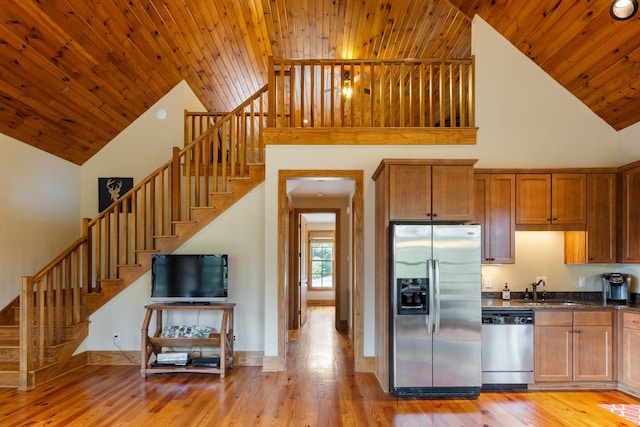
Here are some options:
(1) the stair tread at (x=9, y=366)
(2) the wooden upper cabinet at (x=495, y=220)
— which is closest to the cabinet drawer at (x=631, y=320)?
(2) the wooden upper cabinet at (x=495, y=220)

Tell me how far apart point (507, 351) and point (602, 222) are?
70.2 inches

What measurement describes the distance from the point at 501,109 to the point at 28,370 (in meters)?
5.86

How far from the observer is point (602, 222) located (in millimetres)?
4137

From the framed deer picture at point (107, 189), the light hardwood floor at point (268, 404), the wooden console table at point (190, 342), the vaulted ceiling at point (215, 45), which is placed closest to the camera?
the light hardwood floor at point (268, 404)

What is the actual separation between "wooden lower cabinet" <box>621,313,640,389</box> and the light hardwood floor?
182 millimetres

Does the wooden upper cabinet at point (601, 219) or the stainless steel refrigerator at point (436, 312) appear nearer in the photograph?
the stainless steel refrigerator at point (436, 312)

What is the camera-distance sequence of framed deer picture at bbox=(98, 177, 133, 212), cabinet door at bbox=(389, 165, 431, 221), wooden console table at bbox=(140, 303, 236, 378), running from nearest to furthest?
1. cabinet door at bbox=(389, 165, 431, 221)
2. wooden console table at bbox=(140, 303, 236, 378)
3. framed deer picture at bbox=(98, 177, 133, 212)

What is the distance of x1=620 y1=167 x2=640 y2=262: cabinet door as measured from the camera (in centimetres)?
392

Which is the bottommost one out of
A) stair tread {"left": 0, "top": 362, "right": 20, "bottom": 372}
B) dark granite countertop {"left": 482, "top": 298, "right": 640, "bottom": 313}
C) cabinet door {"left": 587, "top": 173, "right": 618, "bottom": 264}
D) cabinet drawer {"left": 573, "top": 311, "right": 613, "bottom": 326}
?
stair tread {"left": 0, "top": 362, "right": 20, "bottom": 372}

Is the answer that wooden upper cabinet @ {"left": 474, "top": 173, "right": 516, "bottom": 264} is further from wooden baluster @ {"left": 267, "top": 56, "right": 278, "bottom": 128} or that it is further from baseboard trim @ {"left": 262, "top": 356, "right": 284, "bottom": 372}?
baseboard trim @ {"left": 262, "top": 356, "right": 284, "bottom": 372}

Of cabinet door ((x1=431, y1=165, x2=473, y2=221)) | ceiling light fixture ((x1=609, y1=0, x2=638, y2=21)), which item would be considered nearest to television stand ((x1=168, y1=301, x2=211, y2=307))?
cabinet door ((x1=431, y1=165, x2=473, y2=221))

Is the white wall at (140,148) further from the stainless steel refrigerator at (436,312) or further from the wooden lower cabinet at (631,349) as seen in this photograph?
the wooden lower cabinet at (631,349)

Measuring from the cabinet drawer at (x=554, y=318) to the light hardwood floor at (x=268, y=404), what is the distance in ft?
2.23

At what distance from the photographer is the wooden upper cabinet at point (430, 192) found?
379 centimetres
